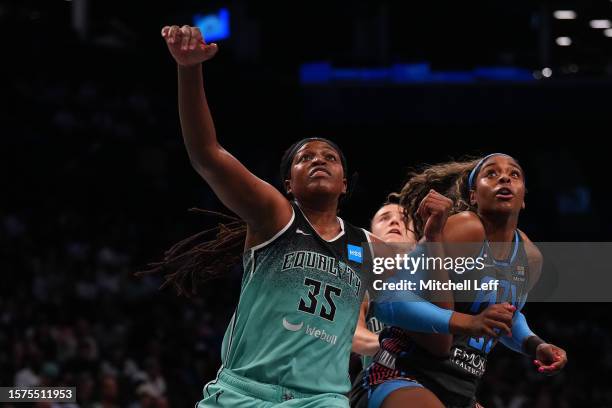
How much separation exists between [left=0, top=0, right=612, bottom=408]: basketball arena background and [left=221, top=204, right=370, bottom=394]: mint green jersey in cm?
646

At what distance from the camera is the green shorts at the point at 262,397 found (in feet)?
11.9

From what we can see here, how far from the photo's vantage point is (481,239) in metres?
3.92

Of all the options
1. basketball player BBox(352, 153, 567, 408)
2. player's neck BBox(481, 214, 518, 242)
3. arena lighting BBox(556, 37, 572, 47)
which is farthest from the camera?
arena lighting BBox(556, 37, 572, 47)

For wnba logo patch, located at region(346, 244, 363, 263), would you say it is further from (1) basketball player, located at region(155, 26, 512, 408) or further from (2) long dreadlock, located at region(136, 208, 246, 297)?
(2) long dreadlock, located at region(136, 208, 246, 297)

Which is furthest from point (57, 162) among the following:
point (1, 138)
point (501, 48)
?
point (501, 48)

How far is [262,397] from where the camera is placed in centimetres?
363

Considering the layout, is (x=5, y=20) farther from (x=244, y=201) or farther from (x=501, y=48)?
(x=244, y=201)

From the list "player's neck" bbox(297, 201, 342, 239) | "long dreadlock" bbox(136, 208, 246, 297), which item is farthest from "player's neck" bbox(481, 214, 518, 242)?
"long dreadlock" bbox(136, 208, 246, 297)

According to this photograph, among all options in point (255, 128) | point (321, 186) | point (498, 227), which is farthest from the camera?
point (255, 128)

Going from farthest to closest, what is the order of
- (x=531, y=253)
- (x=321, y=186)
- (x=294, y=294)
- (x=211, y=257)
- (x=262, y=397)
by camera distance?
(x=211, y=257) → (x=531, y=253) → (x=321, y=186) → (x=294, y=294) → (x=262, y=397)

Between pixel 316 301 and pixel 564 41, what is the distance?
14.8 metres

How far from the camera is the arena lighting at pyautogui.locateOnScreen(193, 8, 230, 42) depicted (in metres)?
16.6

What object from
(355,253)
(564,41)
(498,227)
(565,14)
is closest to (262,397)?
(355,253)

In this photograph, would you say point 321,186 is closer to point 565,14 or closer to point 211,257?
point 211,257
